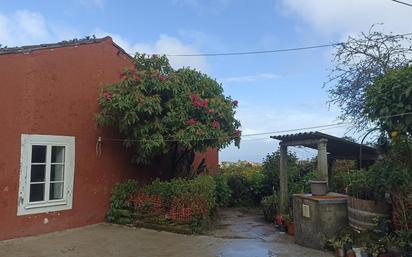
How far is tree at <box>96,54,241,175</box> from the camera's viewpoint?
34.4 ft

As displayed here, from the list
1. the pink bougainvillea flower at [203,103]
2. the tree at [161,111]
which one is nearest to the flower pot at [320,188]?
the tree at [161,111]

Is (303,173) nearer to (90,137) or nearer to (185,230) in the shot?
(185,230)

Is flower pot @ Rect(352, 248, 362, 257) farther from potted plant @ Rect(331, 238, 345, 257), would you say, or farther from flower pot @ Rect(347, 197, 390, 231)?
flower pot @ Rect(347, 197, 390, 231)

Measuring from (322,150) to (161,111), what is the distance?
4.01 meters

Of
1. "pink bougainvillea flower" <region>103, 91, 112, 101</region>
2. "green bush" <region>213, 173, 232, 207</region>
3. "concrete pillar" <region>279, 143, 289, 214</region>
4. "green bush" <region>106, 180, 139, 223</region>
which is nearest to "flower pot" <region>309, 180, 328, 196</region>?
"concrete pillar" <region>279, 143, 289, 214</region>

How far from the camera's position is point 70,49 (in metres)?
10.4

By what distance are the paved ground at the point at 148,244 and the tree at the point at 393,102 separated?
2664mm

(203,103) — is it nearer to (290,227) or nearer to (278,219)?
(278,219)

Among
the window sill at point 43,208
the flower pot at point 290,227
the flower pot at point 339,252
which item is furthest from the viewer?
the flower pot at point 290,227

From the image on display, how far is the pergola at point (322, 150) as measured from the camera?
405 inches

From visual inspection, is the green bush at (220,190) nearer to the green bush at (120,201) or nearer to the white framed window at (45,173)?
the green bush at (120,201)

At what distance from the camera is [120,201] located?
1127cm

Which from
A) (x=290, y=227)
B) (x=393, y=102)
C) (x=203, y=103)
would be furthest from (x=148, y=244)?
(x=393, y=102)

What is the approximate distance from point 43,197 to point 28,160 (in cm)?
99
